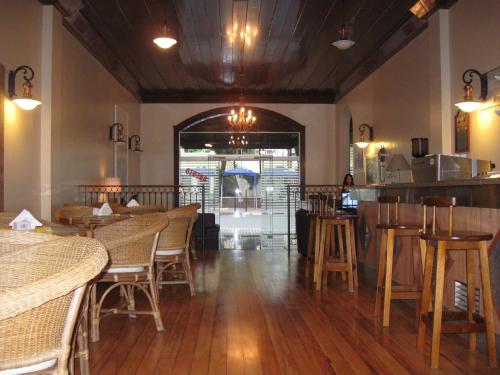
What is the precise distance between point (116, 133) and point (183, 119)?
311cm

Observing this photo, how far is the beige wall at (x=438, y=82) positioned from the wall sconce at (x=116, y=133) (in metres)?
4.92

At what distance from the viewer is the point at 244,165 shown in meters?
13.3

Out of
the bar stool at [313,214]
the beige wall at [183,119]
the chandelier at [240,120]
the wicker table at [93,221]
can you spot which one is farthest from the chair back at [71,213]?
the beige wall at [183,119]

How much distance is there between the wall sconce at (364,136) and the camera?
363 inches

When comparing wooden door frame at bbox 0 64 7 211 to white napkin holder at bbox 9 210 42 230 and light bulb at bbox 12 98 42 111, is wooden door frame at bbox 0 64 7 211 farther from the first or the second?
white napkin holder at bbox 9 210 42 230

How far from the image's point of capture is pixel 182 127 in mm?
12047

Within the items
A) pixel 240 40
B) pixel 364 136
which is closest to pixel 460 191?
pixel 240 40

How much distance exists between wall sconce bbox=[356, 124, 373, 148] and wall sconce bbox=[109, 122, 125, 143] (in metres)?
4.72

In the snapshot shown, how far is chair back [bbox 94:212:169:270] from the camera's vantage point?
316 cm

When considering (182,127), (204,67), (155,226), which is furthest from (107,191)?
(155,226)

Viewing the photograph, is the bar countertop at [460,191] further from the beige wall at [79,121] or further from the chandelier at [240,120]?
the chandelier at [240,120]

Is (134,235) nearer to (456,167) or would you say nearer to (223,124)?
(456,167)

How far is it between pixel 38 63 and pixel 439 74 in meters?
5.05

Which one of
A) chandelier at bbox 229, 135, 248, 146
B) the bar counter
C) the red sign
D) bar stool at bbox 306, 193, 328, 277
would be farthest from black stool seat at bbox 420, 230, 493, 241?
chandelier at bbox 229, 135, 248, 146
